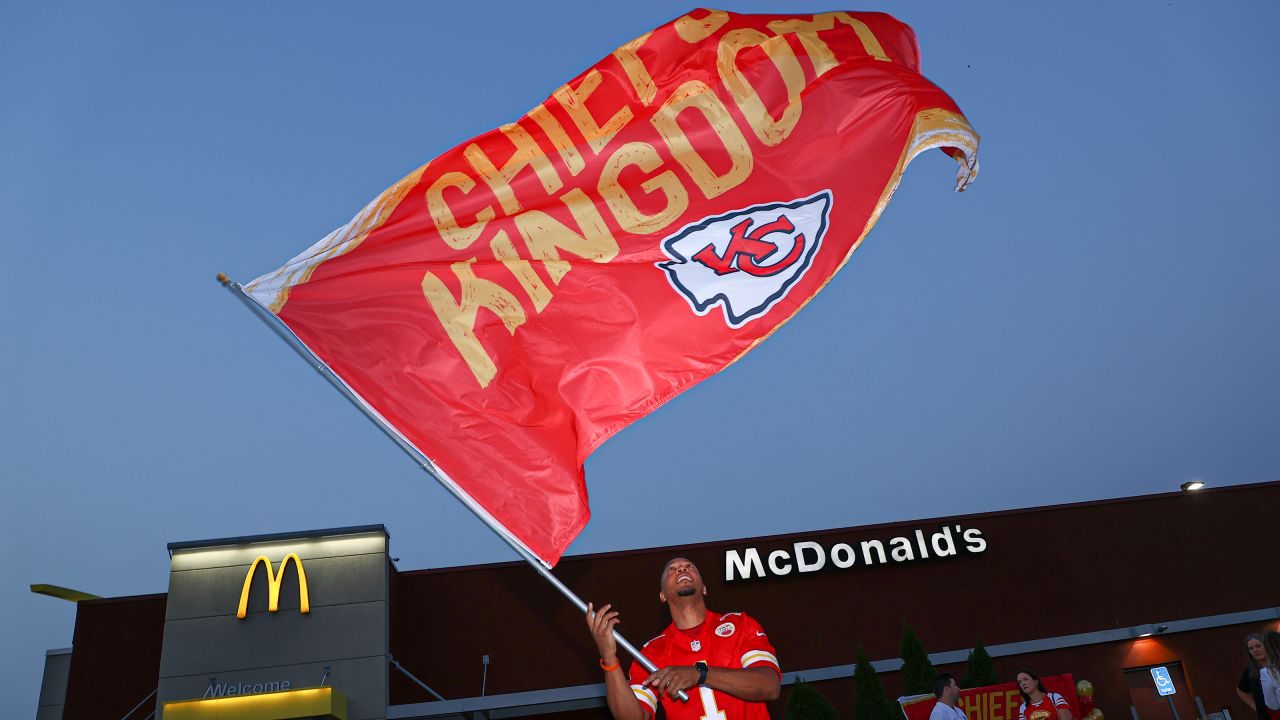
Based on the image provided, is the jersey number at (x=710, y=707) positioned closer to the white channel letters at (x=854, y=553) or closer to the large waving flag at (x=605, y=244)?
the large waving flag at (x=605, y=244)

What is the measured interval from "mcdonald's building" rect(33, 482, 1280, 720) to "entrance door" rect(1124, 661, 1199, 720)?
4 centimetres

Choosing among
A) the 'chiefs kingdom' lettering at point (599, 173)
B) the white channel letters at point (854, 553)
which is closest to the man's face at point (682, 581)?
the 'chiefs kingdom' lettering at point (599, 173)

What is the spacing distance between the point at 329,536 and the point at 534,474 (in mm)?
14332

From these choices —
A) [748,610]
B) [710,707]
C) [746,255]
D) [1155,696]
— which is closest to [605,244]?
[746,255]

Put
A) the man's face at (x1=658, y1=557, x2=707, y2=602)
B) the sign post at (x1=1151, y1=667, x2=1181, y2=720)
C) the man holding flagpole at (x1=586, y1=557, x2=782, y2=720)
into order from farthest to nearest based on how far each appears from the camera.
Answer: the sign post at (x1=1151, y1=667, x2=1181, y2=720)
the man's face at (x1=658, y1=557, x2=707, y2=602)
the man holding flagpole at (x1=586, y1=557, x2=782, y2=720)

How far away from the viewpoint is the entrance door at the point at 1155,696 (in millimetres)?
19328

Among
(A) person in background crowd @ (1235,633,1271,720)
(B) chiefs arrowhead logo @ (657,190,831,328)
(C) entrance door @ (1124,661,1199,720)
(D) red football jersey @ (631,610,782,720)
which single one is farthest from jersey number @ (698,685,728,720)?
(C) entrance door @ (1124,661,1199,720)

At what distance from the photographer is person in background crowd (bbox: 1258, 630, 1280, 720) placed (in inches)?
358

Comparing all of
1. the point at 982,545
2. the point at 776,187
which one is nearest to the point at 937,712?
the point at 776,187

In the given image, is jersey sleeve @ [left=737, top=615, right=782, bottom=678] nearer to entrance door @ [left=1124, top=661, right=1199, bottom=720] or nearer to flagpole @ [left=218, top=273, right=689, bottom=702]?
flagpole @ [left=218, top=273, right=689, bottom=702]

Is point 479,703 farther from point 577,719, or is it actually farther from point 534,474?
point 534,474

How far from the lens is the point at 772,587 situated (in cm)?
1986

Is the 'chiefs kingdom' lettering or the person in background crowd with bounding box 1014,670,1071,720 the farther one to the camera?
the person in background crowd with bounding box 1014,670,1071,720

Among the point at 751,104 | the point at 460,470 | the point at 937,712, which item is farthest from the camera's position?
the point at 937,712
